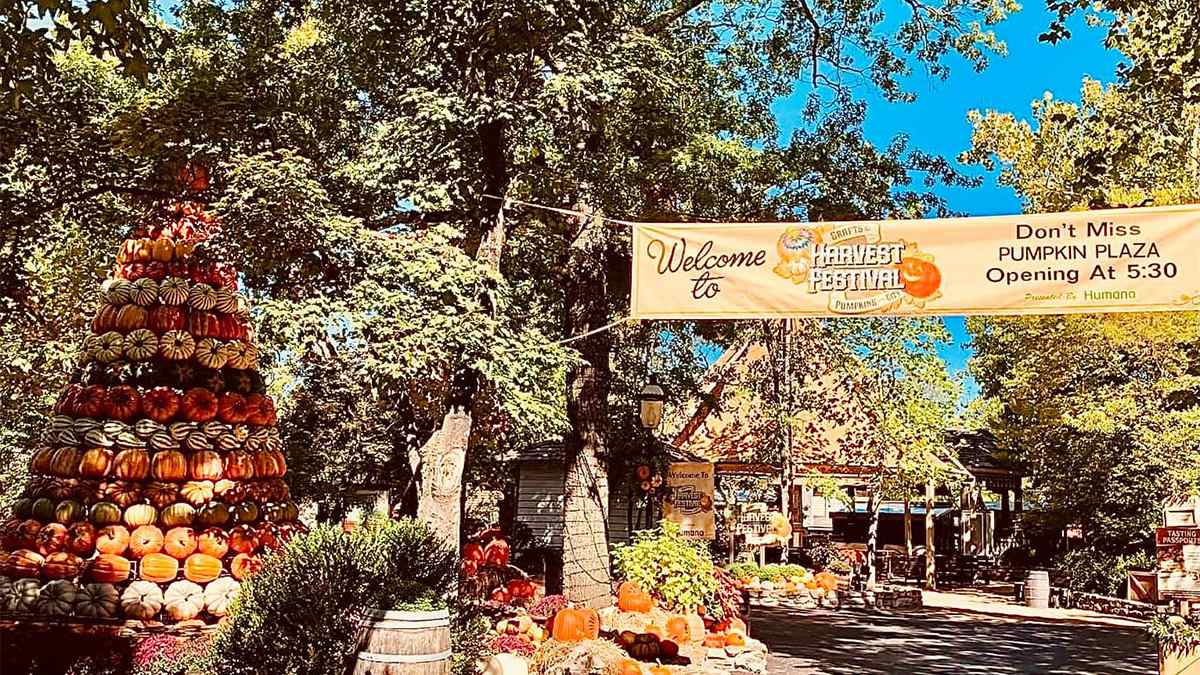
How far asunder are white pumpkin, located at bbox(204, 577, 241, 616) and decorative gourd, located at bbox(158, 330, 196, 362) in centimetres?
194

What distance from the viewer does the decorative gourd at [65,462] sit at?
9180 mm

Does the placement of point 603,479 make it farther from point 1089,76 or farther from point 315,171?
point 1089,76

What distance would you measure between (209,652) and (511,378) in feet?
10.5

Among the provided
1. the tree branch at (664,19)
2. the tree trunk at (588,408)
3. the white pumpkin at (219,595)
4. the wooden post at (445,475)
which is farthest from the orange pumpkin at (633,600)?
the tree branch at (664,19)

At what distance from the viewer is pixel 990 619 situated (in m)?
17.5

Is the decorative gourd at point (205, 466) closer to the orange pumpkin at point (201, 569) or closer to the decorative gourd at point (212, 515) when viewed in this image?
the decorative gourd at point (212, 515)

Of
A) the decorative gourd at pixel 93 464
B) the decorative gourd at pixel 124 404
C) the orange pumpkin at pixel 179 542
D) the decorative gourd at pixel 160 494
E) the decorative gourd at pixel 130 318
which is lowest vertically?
the orange pumpkin at pixel 179 542

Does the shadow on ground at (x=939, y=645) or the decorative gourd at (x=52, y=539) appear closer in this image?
the decorative gourd at (x=52, y=539)

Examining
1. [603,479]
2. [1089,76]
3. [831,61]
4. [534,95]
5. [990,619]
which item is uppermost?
[1089,76]

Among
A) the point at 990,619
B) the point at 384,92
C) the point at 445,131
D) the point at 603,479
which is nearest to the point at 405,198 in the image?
the point at 445,131

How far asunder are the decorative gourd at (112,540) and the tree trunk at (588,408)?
4885 mm

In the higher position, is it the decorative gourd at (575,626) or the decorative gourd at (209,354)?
the decorative gourd at (209,354)

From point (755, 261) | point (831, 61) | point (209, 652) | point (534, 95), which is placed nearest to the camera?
point (209, 652)

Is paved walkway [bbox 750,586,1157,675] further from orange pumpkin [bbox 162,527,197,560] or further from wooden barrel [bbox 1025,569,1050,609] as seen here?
orange pumpkin [bbox 162,527,197,560]
